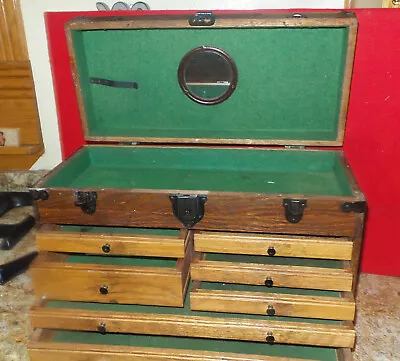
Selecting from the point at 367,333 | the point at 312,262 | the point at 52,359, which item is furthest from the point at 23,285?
the point at 367,333

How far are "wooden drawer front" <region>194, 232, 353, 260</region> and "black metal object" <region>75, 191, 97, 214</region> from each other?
0.37m

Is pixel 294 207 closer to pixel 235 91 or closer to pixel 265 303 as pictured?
pixel 265 303

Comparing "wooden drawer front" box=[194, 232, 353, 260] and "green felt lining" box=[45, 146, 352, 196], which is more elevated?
"green felt lining" box=[45, 146, 352, 196]

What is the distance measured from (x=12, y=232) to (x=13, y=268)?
249 millimetres

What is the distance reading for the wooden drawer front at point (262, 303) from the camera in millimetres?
1511

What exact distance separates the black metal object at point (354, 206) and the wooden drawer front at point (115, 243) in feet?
1.75

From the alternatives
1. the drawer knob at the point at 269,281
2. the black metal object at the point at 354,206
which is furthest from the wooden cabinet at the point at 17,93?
the black metal object at the point at 354,206

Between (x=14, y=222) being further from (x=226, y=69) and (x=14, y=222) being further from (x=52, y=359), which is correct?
(x=226, y=69)

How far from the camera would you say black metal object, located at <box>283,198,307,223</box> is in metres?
1.46

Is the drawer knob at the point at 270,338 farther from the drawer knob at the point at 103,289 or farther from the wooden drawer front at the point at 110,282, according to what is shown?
the drawer knob at the point at 103,289

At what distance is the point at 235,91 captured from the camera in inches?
74.2

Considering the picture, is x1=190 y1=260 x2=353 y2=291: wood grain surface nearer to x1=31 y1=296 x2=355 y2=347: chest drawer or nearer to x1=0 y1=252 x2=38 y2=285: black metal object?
x1=31 y1=296 x2=355 y2=347: chest drawer

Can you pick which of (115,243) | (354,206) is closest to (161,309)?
(115,243)

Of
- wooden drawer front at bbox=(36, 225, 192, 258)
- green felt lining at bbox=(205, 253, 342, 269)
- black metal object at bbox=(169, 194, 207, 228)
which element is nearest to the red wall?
green felt lining at bbox=(205, 253, 342, 269)
